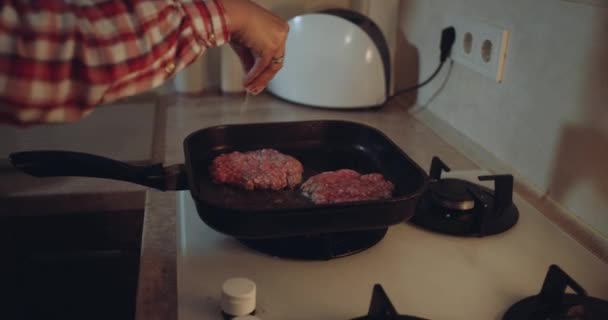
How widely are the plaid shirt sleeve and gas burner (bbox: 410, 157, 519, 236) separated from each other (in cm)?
40

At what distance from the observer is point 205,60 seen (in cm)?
130

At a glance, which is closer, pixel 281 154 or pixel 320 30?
pixel 281 154

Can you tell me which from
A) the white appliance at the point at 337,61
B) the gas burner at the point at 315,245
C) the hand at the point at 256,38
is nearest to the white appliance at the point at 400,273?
the gas burner at the point at 315,245

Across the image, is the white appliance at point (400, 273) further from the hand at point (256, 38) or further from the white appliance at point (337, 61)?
the white appliance at point (337, 61)

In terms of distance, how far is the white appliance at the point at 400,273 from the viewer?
0.58 m

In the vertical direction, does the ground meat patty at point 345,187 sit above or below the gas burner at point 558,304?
above

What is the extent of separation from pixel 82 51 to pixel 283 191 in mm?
364

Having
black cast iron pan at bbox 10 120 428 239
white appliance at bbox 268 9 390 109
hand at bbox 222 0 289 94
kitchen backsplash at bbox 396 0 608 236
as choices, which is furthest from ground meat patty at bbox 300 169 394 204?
white appliance at bbox 268 9 390 109

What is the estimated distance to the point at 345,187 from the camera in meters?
0.74

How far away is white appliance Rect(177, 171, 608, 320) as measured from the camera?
1.90ft

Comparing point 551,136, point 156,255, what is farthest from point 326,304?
point 551,136

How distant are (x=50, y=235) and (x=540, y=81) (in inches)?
31.4

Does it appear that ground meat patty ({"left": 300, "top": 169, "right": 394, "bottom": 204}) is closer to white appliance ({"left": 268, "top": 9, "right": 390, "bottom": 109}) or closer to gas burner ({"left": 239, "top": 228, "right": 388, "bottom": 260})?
gas burner ({"left": 239, "top": 228, "right": 388, "bottom": 260})

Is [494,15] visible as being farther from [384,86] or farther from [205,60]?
[205,60]
